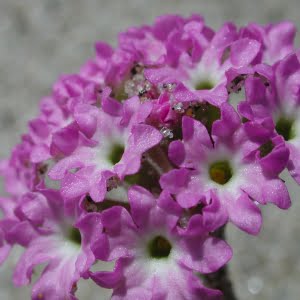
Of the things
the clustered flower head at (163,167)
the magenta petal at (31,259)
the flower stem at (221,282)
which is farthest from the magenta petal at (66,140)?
the flower stem at (221,282)

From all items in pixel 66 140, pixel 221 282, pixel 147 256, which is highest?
pixel 66 140

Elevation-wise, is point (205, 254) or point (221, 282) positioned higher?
point (205, 254)

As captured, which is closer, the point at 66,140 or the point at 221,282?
the point at 66,140

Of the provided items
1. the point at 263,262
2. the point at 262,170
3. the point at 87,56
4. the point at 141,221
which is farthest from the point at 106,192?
the point at 87,56

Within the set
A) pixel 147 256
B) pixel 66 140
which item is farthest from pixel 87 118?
pixel 147 256

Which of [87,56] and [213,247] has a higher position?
[213,247]

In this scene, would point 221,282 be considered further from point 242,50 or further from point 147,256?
point 242,50

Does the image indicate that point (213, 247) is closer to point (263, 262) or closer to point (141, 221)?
point (141, 221)

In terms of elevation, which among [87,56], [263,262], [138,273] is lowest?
[263,262]

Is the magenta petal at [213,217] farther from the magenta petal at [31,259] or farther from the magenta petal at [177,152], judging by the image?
the magenta petal at [31,259]
